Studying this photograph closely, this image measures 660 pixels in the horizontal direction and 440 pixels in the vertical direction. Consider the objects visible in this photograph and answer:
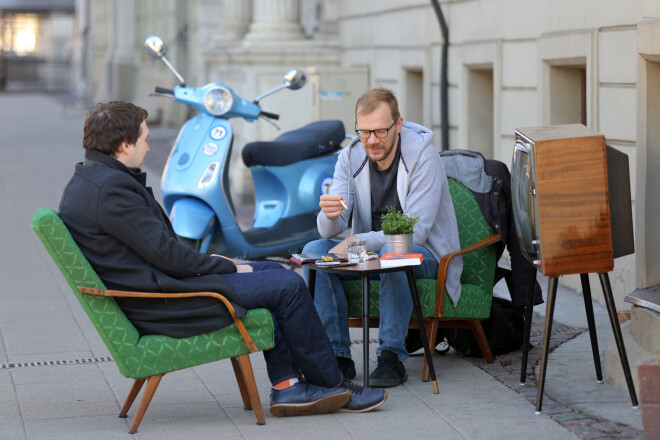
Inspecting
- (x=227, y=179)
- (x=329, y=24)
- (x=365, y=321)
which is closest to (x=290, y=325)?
(x=365, y=321)

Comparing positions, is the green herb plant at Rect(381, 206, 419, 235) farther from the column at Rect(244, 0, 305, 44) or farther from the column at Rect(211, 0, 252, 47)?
the column at Rect(211, 0, 252, 47)

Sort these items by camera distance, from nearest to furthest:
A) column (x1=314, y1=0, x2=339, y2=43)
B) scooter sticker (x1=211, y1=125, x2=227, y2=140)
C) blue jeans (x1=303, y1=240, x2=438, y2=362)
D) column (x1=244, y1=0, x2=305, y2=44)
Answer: blue jeans (x1=303, y1=240, x2=438, y2=362), scooter sticker (x1=211, y1=125, x2=227, y2=140), column (x1=244, y1=0, x2=305, y2=44), column (x1=314, y1=0, x2=339, y2=43)

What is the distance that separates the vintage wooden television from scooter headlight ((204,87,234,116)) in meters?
3.81

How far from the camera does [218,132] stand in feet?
28.3

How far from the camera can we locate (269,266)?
550 centimetres

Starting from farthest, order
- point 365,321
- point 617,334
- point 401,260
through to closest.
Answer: point 365,321 < point 401,260 < point 617,334

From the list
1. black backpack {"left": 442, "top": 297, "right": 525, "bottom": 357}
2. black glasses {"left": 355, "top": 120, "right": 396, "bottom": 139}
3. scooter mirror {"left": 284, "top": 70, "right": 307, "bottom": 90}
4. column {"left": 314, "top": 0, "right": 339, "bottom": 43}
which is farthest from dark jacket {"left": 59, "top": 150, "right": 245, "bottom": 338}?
column {"left": 314, "top": 0, "right": 339, "bottom": 43}

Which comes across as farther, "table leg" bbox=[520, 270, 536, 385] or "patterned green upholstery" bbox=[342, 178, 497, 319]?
"patterned green upholstery" bbox=[342, 178, 497, 319]

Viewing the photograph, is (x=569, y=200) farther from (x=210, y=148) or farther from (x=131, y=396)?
(x=210, y=148)

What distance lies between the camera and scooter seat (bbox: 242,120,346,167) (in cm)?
873

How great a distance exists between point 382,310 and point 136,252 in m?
1.32

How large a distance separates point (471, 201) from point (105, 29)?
32663mm

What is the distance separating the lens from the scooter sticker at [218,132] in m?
8.61

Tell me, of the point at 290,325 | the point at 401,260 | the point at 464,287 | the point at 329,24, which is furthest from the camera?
the point at 329,24
